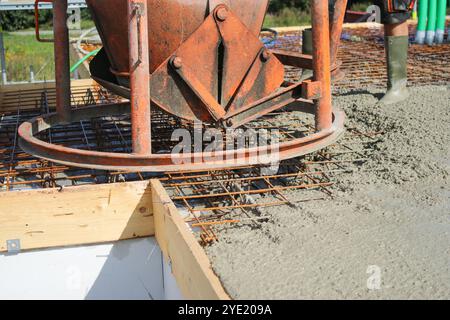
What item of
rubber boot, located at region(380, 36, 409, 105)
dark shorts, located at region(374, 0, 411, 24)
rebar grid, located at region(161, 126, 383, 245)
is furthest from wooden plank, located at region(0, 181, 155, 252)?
dark shorts, located at region(374, 0, 411, 24)

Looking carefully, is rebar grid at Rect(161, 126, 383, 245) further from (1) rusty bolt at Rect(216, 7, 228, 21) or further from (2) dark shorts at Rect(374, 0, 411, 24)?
(2) dark shorts at Rect(374, 0, 411, 24)

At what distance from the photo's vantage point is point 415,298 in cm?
235

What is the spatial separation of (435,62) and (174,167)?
5.08 m

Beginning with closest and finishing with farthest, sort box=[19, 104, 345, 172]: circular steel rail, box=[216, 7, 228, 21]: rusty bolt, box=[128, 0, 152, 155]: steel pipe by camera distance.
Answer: box=[128, 0, 152, 155]: steel pipe → box=[19, 104, 345, 172]: circular steel rail → box=[216, 7, 228, 21]: rusty bolt

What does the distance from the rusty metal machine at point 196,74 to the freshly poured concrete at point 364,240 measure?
0.49 metres

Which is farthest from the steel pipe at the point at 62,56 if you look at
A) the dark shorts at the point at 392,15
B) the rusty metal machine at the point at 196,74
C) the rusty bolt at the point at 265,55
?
the dark shorts at the point at 392,15

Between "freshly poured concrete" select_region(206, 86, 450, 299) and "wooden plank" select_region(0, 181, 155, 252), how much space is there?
734 mm

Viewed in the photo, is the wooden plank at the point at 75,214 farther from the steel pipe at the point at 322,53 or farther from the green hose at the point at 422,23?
the green hose at the point at 422,23

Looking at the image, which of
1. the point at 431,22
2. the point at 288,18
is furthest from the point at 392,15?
the point at 288,18

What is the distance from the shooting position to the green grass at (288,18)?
83.3 ft

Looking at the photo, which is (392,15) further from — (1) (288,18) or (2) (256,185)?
(1) (288,18)

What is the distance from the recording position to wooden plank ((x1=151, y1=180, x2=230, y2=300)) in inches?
97.7
